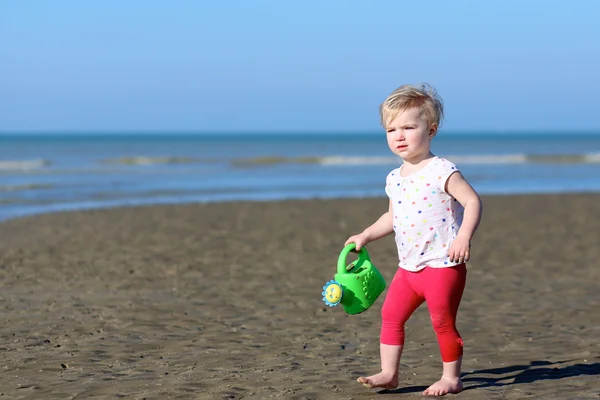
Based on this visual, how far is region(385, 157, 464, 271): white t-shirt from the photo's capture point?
4195mm

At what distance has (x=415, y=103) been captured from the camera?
4.23 meters

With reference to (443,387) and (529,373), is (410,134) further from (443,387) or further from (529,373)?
(529,373)

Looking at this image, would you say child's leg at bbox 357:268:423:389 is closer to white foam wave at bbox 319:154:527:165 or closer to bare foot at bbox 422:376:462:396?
bare foot at bbox 422:376:462:396

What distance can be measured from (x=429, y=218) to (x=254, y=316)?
2724 millimetres

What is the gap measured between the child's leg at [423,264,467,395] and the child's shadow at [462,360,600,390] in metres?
0.22

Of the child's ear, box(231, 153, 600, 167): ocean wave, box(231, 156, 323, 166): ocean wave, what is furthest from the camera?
box(231, 153, 600, 167): ocean wave

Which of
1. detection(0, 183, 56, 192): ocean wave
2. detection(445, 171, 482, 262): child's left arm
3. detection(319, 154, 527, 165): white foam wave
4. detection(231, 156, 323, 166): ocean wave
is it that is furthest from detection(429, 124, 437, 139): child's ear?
detection(319, 154, 527, 165): white foam wave

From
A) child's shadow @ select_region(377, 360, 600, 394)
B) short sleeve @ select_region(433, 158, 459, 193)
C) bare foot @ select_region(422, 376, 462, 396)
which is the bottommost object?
child's shadow @ select_region(377, 360, 600, 394)

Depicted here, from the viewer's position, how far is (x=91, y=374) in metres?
4.84

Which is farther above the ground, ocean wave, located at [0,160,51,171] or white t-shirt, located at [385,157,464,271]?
ocean wave, located at [0,160,51,171]

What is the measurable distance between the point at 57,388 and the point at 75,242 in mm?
6611

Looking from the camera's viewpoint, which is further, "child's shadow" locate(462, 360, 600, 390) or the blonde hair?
"child's shadow" locate(462, 360, 600, 390)

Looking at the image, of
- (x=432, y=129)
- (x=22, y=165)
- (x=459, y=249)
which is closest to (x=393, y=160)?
(x=22, y=165)

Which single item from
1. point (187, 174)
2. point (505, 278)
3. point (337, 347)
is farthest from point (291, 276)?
point (187, 174)
